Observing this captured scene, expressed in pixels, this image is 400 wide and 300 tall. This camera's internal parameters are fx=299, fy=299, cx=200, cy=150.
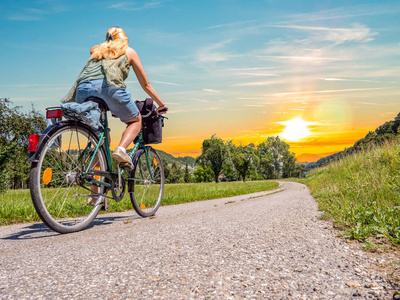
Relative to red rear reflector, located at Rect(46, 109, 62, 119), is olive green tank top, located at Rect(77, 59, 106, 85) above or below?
above

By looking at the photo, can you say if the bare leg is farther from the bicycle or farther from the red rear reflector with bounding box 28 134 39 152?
the red rear reflector with bounding box 28 134 39 152

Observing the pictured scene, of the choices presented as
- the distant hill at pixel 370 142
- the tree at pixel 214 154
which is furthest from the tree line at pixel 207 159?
the distant hill at pixel 370 142

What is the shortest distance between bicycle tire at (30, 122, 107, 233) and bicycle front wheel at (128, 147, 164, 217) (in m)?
0.71

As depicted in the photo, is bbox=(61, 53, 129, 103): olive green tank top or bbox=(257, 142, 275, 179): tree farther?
bbox=(257, 142, 275, 179): tree

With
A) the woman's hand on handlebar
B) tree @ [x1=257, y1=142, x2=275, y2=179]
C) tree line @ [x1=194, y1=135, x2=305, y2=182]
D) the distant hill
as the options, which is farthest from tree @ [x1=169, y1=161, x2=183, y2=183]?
the woman's hand on handlebar

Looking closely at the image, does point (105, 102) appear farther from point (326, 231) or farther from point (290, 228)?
point (326, 231)

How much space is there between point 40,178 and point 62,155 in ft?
1.29

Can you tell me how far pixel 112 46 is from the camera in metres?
3.85

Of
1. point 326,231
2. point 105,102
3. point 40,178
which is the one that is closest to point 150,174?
point 105,102

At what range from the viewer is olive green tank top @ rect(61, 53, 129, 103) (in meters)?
3.64

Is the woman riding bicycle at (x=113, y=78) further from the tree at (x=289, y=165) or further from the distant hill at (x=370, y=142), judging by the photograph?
the tree at (x=289, y=165)

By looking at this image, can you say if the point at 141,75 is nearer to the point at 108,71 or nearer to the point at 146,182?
the point at 108,71

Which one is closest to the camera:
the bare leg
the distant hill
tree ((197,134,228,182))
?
the bare leg

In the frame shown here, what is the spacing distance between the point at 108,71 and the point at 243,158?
7174 cm
